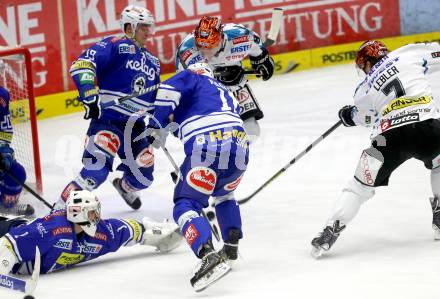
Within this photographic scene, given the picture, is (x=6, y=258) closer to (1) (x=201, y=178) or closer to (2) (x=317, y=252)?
(1) (x=201, y=178)

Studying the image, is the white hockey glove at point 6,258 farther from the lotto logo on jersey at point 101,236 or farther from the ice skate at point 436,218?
the ice skate at point 436,218

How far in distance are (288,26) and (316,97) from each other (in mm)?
1151

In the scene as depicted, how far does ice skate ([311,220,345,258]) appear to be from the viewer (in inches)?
236

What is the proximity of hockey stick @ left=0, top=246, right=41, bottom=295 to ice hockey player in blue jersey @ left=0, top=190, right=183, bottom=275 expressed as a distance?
99mm

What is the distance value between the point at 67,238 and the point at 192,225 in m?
0.70

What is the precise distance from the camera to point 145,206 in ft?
25.3

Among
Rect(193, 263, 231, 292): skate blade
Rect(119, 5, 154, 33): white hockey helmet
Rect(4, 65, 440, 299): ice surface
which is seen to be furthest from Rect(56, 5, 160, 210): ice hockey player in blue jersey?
Rect(193, 263, 231, 292): skate blade

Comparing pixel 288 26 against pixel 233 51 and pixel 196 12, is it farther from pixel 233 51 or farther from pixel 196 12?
pixel 233 51

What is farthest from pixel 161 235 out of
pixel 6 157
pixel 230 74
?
pixel 230 74

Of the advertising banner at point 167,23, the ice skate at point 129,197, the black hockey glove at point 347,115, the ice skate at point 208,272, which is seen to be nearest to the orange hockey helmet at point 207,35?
the black hockey glove at point 347,115

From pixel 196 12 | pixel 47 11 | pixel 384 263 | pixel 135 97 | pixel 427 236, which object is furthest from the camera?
pixel 196 12

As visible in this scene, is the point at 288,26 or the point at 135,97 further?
the point at 288,26

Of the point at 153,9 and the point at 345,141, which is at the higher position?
the point at 153,9

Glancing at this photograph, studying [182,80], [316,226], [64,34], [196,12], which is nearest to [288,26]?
[196,12]
